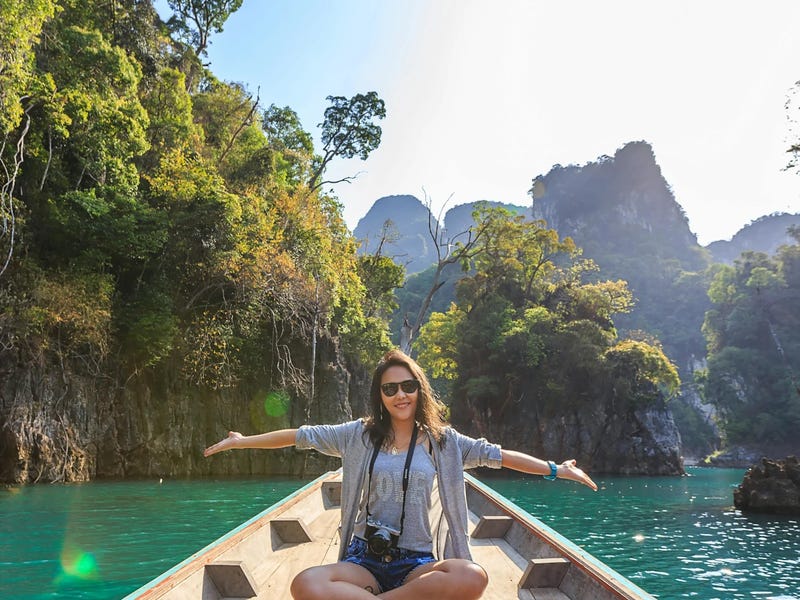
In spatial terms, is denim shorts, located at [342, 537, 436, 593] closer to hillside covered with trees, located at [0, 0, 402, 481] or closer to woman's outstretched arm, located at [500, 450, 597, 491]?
woman's outstretched arm, located at [500, 450, 597, 491]

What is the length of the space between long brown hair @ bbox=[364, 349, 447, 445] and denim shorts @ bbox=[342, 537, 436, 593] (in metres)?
0.45

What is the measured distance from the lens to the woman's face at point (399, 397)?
2.38 m

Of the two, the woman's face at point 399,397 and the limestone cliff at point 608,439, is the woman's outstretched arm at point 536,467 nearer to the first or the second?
the woman's face at point 399,397

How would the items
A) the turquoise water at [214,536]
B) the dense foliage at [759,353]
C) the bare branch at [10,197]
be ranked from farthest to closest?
the dense foliage at [759,353]
the bare branch at [10,197]
the turquoise water at [214,536]

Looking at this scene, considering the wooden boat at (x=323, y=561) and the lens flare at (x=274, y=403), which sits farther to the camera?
the lens flare at (x=274, y=403)

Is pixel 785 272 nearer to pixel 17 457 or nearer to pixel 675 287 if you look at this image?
pixel 675 287

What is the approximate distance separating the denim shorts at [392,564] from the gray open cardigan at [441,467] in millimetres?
116

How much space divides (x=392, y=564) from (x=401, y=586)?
0.39 ft

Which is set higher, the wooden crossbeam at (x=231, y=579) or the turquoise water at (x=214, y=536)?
the wooden crossbeam at (x=231, y=579)

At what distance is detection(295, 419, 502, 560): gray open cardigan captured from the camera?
2260mm

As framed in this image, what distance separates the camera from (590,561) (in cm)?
284

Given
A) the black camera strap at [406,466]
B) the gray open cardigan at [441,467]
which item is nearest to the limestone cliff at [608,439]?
the gray open cardigan at [441,467]

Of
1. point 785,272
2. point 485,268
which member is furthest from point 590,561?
point 785,272

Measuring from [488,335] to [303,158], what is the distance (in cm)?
1252
